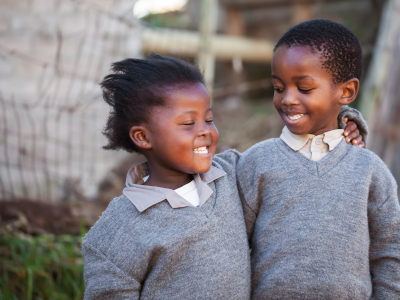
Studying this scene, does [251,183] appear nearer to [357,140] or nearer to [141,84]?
[357,140]

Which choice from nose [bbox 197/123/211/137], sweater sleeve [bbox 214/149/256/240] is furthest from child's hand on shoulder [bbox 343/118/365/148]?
nose [bbox 197/123/211/137]

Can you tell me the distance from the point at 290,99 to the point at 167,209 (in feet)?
2.05

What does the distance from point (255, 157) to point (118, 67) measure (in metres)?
0.69

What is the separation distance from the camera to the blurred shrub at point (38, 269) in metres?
2.47

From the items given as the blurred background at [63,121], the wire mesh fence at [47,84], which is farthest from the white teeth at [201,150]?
the wire mesh fence at [47,84]

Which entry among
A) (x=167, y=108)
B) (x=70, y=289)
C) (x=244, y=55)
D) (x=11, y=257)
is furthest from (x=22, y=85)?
(x=244, y=55)

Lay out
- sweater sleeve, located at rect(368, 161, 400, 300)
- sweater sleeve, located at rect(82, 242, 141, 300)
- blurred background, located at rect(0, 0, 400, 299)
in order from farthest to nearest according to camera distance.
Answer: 1. blurred background, located at rect(0, 0, 400, 299)
2. sweater sleeve, located at rect(368, 161, 400, 300)
3. sweater sleeve, located at rect(82, 242, 141, 300)

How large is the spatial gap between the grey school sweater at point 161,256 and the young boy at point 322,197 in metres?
0.20

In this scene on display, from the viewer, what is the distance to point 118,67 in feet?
5.46

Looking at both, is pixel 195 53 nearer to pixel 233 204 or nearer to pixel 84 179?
pixel 84 179

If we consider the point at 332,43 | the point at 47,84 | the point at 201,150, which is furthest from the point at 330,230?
the point at 47,84

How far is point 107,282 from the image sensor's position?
1.43 meters

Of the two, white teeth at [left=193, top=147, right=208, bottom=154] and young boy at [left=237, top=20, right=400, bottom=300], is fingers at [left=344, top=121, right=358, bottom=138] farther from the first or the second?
white teeth at [left=193, top=147, right=208, bottom=154]

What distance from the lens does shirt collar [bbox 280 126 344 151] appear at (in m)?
1.62
